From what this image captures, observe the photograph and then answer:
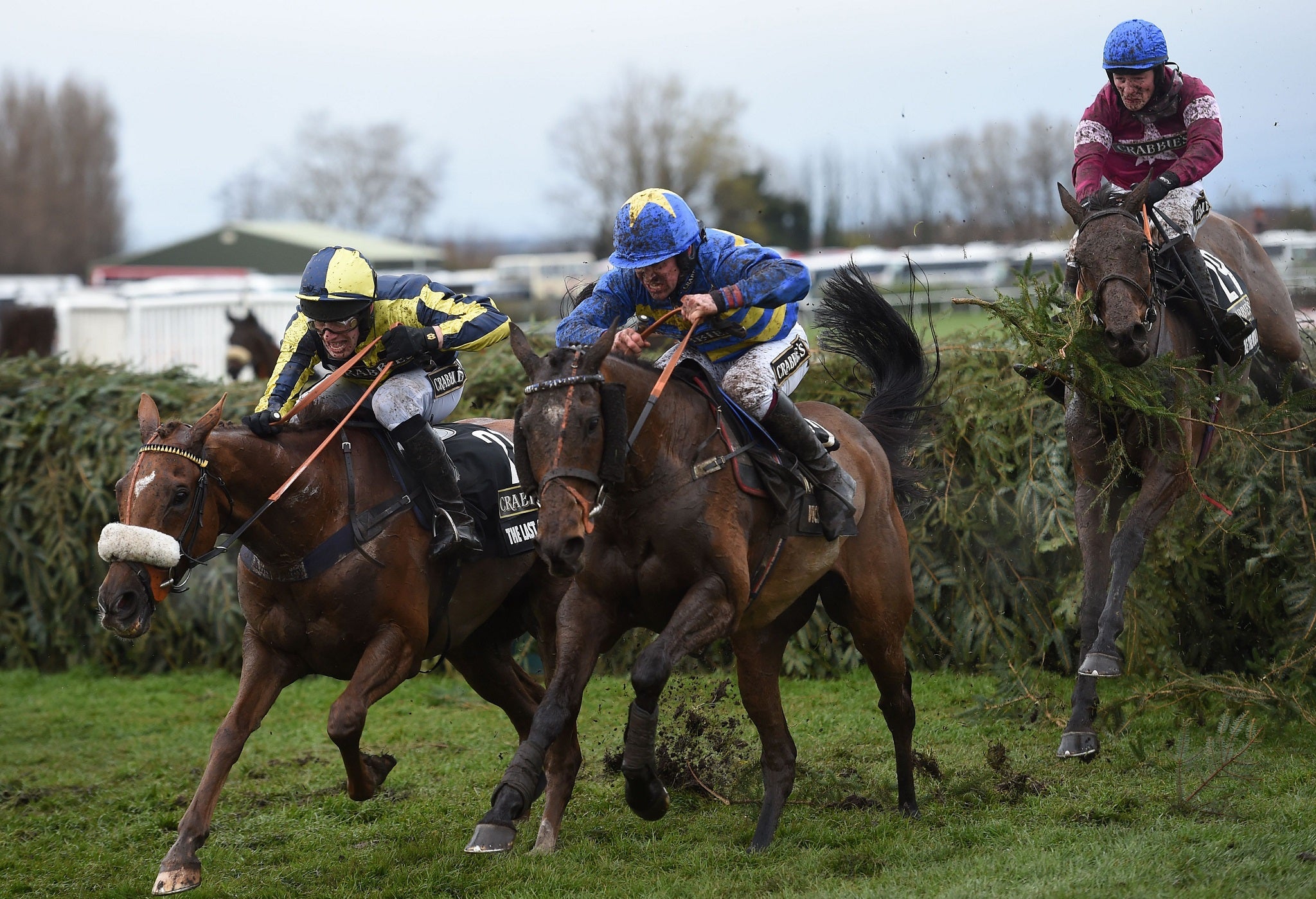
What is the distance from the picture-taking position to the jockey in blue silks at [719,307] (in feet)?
16.2

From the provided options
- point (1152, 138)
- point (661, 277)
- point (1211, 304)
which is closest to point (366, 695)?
point (661, 277)

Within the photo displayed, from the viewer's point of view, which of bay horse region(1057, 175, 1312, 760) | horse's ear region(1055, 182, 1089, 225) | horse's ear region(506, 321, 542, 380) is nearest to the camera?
horse's ear region(506, 321, 542, 380)

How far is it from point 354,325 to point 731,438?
1913 millimetres

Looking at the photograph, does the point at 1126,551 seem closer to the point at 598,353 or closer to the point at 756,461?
the point at 756,461

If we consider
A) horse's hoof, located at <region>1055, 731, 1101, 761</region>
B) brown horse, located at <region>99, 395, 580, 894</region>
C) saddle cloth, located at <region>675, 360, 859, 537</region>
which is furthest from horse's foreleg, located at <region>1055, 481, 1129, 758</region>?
brown horse, located at <region>99, 395, 580, 894</region>

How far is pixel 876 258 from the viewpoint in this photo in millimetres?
37875

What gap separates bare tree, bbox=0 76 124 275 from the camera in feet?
227

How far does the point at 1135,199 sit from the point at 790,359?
182 centimetres

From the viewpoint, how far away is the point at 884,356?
6.61 meters

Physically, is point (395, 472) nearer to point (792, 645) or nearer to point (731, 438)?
point (731, 438)

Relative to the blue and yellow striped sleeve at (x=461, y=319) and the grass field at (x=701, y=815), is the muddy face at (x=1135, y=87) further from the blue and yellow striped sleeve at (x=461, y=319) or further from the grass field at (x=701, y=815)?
the blue and yellow striped sleeve at (x=461, y=319)

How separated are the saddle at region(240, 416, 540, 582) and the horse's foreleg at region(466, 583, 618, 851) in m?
0.61

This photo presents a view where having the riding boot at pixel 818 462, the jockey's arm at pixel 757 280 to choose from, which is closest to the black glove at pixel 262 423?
the jockey's arm at pixel 757 280

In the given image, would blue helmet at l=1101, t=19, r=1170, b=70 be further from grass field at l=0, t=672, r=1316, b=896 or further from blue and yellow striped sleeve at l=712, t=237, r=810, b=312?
grass field at l=0, t=672, r=1316, b=896
